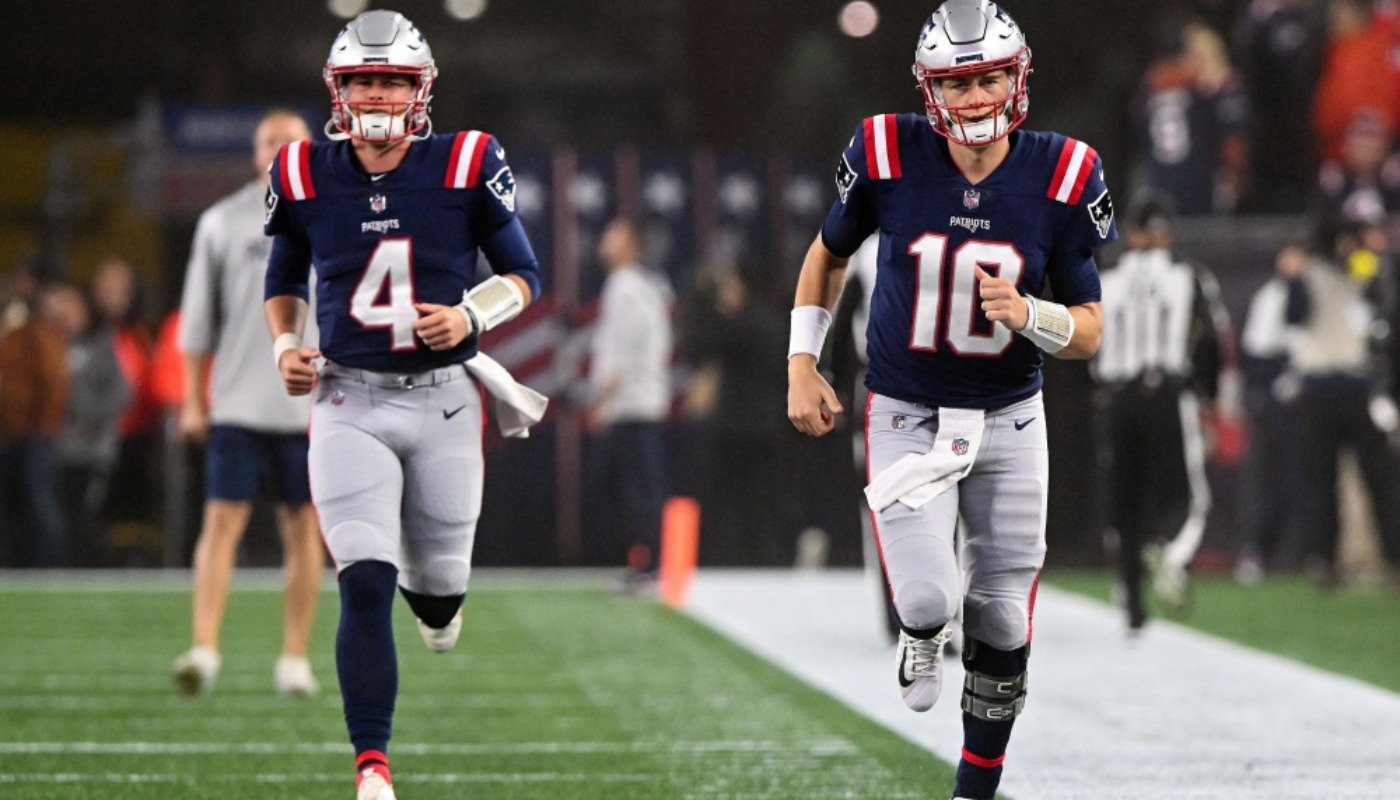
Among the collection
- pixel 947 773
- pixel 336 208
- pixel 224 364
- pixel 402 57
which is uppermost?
pixel 402 57

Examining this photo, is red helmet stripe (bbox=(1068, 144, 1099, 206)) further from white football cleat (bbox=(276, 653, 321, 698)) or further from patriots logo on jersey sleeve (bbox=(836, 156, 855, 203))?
white football cleat (bbox=(276, 653, 321, 698))

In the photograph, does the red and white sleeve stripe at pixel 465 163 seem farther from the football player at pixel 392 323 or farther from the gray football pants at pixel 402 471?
the gray football pants at pixel 402 471

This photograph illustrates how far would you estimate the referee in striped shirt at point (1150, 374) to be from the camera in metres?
10.4

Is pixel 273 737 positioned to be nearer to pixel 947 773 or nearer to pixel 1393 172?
pixel 947 773

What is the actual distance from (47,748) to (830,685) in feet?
9.59

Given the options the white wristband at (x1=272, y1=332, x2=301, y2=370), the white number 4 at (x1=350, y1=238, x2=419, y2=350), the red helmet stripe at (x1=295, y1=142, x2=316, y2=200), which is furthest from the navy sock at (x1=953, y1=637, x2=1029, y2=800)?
the red helmet stripe at (x1=295, y1=142, x2=316, y2=200)

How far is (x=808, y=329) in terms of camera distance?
5.39 metres

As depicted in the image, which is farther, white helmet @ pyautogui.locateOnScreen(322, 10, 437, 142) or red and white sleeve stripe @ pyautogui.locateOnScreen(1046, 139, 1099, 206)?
white helmet @ pyautogui.locateOnScreen(322, 10, 437, 142)

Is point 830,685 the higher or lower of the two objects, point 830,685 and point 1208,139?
the lower

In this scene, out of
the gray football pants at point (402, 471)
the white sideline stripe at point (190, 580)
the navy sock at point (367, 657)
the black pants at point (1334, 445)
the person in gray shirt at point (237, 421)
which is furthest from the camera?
the white sideline stripe at point (190, 580)

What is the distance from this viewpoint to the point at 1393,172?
14773mm

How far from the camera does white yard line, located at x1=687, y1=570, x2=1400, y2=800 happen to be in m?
6.25

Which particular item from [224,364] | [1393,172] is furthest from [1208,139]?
[224,364]

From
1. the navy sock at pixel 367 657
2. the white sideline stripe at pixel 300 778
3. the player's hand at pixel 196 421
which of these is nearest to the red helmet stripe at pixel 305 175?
the navy sock at pixel 367 657
